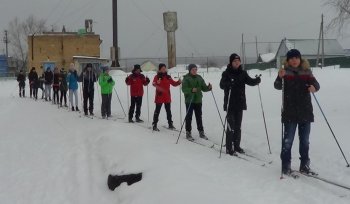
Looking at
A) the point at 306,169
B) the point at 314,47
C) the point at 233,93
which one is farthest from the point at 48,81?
the point at 314,47

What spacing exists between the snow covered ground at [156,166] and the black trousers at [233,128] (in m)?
0.39

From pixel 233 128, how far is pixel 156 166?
7.30 ft

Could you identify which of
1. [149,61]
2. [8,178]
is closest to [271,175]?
[8,178]

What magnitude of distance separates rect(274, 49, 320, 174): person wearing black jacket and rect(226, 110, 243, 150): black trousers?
167 centimetres

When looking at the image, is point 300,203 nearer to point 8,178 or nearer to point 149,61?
point 8,178

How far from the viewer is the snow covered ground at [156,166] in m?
6.53

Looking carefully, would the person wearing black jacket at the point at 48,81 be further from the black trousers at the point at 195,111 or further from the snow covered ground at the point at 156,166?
the black trousers at the point at 195,111

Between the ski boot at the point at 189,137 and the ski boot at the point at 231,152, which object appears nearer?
the ski boot at the point at 231,152

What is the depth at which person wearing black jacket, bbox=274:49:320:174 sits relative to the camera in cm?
756

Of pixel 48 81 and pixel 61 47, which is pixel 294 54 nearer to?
pixel 48 81

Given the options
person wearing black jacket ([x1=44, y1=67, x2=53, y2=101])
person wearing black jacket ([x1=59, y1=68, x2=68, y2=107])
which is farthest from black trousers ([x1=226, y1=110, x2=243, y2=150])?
person wearing black jacket ([x1=44, y1=67, x2=53, y2=101])

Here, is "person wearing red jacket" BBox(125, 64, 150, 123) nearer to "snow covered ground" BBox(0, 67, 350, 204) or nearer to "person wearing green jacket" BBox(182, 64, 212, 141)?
"snow covered ground" BBox(0, 67, 350, 204)

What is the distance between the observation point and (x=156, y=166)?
Result: 301 inches

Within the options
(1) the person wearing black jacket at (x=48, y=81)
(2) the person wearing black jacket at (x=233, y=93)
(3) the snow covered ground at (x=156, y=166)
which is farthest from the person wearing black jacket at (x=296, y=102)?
(1) the person wearing black jacket at (x=48, y=81)
